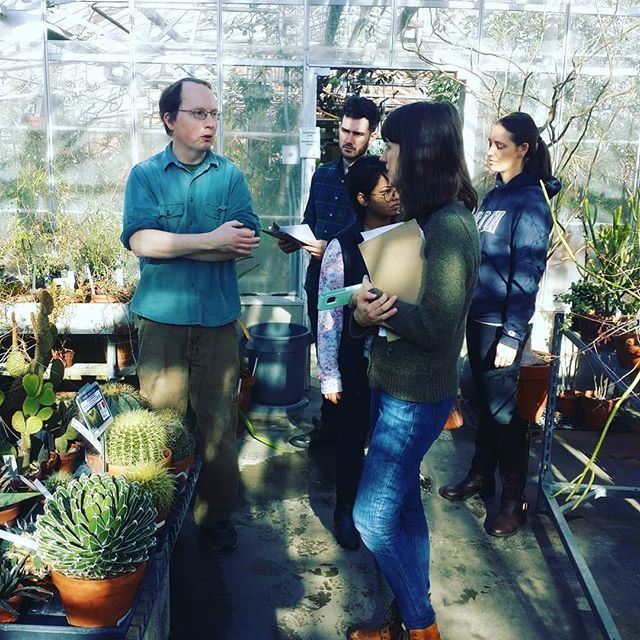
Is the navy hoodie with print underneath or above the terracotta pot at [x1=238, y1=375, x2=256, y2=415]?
above

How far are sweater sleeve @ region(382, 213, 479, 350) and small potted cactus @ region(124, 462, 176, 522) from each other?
827 millimetres

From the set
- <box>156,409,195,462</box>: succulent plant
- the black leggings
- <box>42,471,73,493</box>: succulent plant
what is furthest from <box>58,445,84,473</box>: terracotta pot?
the black leggings

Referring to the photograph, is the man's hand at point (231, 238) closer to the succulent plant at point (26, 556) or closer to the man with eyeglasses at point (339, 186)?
the man with eyeglasses at point (339, 186)

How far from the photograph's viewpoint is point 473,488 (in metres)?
3.38

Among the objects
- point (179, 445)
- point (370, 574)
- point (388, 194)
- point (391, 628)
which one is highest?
point (388, 194)

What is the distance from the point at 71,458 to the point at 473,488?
1.88 metres

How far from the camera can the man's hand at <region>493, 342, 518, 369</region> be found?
113 inches

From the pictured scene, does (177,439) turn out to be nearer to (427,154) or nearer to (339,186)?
(427,154)

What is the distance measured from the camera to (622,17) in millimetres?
4871

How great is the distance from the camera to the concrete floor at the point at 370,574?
248 centimetres

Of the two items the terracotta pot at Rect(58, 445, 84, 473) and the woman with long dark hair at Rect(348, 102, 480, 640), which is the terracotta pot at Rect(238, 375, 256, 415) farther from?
the woman with long dark hair at Rect(348, 102, 480, 640)

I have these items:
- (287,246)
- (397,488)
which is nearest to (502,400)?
(397,488)

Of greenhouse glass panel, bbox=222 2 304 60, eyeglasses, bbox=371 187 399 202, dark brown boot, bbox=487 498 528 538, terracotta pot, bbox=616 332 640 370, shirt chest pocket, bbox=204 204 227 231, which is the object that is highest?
greenhouse glass panel, bbox=222 2 304 60

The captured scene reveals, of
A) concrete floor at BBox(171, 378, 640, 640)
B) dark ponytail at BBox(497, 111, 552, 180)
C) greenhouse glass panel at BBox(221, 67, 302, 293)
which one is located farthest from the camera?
greenhouse glass panel at BBox(221, 67, 302, 293)
